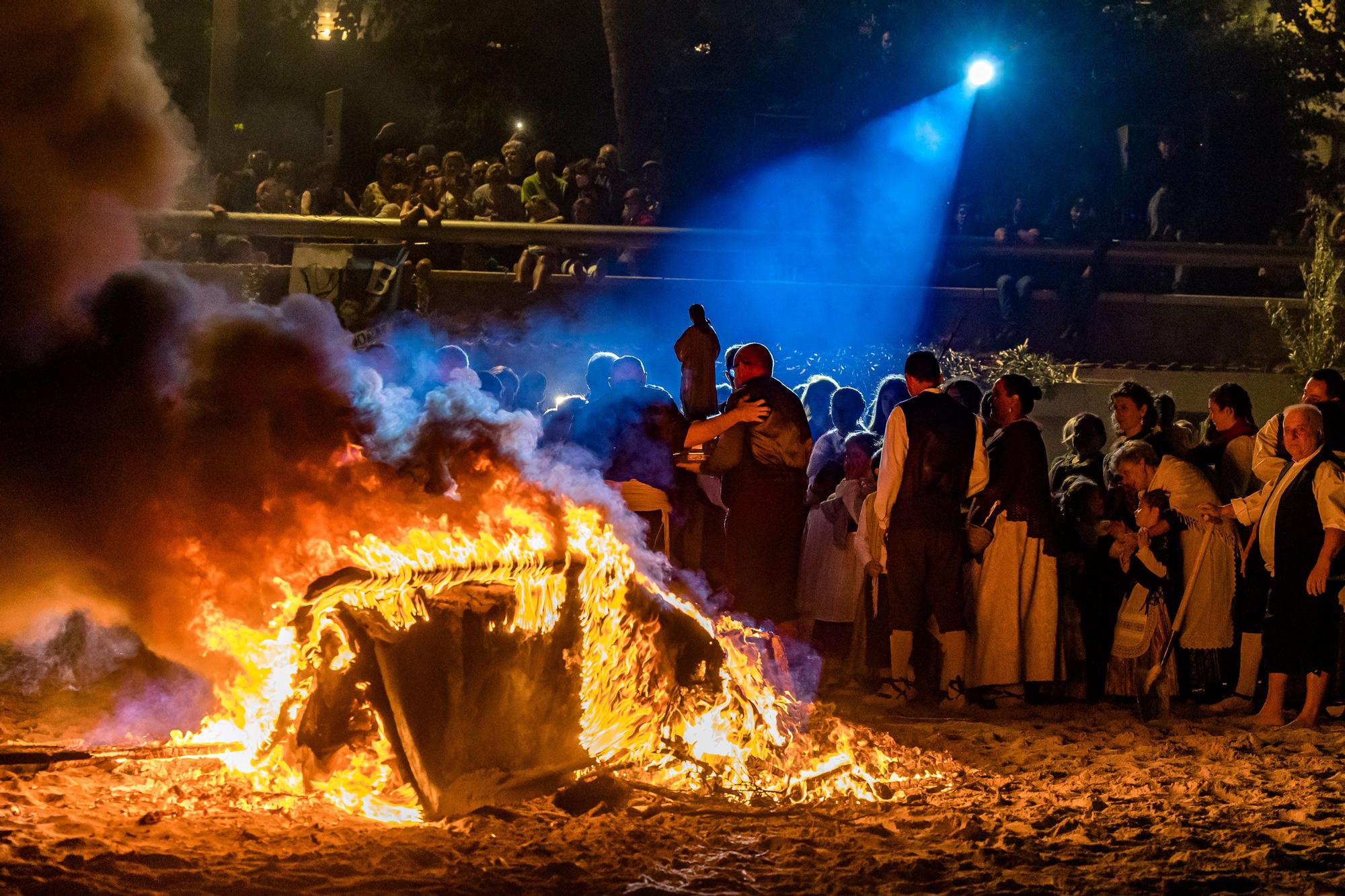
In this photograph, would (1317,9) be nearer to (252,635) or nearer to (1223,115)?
(1223,115)

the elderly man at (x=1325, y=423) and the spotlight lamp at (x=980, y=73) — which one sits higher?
the spotlight lamp at (x=980, y=73)

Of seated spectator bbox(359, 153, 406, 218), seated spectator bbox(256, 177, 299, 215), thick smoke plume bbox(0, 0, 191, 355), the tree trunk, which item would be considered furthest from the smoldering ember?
the tree trunk

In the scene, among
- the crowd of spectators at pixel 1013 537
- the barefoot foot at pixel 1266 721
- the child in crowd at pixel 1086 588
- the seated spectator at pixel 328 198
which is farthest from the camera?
the seated spectator at pixel 328 198

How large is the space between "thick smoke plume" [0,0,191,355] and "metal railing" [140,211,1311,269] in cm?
720

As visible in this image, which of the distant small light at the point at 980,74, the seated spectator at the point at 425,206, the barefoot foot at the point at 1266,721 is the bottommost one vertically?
the barefoot foot at the point at 1266,721

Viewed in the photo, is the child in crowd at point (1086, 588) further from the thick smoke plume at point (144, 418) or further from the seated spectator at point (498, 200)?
the seated spectator at point (498, 200)

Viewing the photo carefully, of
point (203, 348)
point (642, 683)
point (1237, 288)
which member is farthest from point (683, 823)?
point (1237, 288)

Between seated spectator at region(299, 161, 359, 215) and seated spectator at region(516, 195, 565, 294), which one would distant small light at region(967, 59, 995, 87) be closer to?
seated spectator at region(516, 195, 565, 294)

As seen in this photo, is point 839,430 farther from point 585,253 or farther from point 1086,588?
point 585,253

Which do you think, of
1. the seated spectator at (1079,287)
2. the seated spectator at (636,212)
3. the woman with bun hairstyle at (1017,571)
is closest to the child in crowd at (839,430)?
the woman with bun hairstyle at (1017,571)

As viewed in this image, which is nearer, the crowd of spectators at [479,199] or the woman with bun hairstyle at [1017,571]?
the woman with bun hairstyle at [1017,571]

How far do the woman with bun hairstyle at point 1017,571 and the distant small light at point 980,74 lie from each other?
10930 millimetres

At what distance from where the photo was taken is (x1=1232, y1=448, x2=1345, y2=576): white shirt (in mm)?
7766

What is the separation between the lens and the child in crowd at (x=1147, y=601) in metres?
8.37
